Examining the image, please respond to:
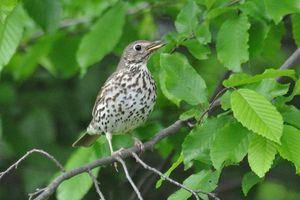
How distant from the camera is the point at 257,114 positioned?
5035 mm

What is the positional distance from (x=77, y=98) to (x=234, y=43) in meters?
4.24

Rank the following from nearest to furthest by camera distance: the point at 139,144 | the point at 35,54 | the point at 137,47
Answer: the point at 139,144
the point at 137,47
the point at 35,54

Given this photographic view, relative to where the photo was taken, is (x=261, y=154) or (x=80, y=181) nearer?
(x=261, y=154)

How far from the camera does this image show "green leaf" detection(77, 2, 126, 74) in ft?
25.5

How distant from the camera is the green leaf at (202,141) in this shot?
5.54 m

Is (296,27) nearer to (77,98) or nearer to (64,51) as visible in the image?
(64,51)

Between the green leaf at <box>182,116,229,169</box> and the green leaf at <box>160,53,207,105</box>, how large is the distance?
20cm

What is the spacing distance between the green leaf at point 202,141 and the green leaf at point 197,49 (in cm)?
118

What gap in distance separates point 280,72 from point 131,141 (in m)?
2.83

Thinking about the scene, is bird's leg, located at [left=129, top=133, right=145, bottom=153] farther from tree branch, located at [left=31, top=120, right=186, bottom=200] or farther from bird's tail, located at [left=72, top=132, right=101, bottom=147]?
bird's tail, located at [left=72, top=132, right=101, bottom=147]

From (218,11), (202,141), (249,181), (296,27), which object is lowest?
(249,181)

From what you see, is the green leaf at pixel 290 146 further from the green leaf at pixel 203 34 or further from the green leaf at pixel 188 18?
the green leaf at pixel 188 18

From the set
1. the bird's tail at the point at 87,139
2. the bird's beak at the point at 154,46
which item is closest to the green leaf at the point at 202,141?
the bird's beak at the point at 154,46

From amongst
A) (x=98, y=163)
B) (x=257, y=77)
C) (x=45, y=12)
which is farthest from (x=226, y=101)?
(x=45, y=12)
